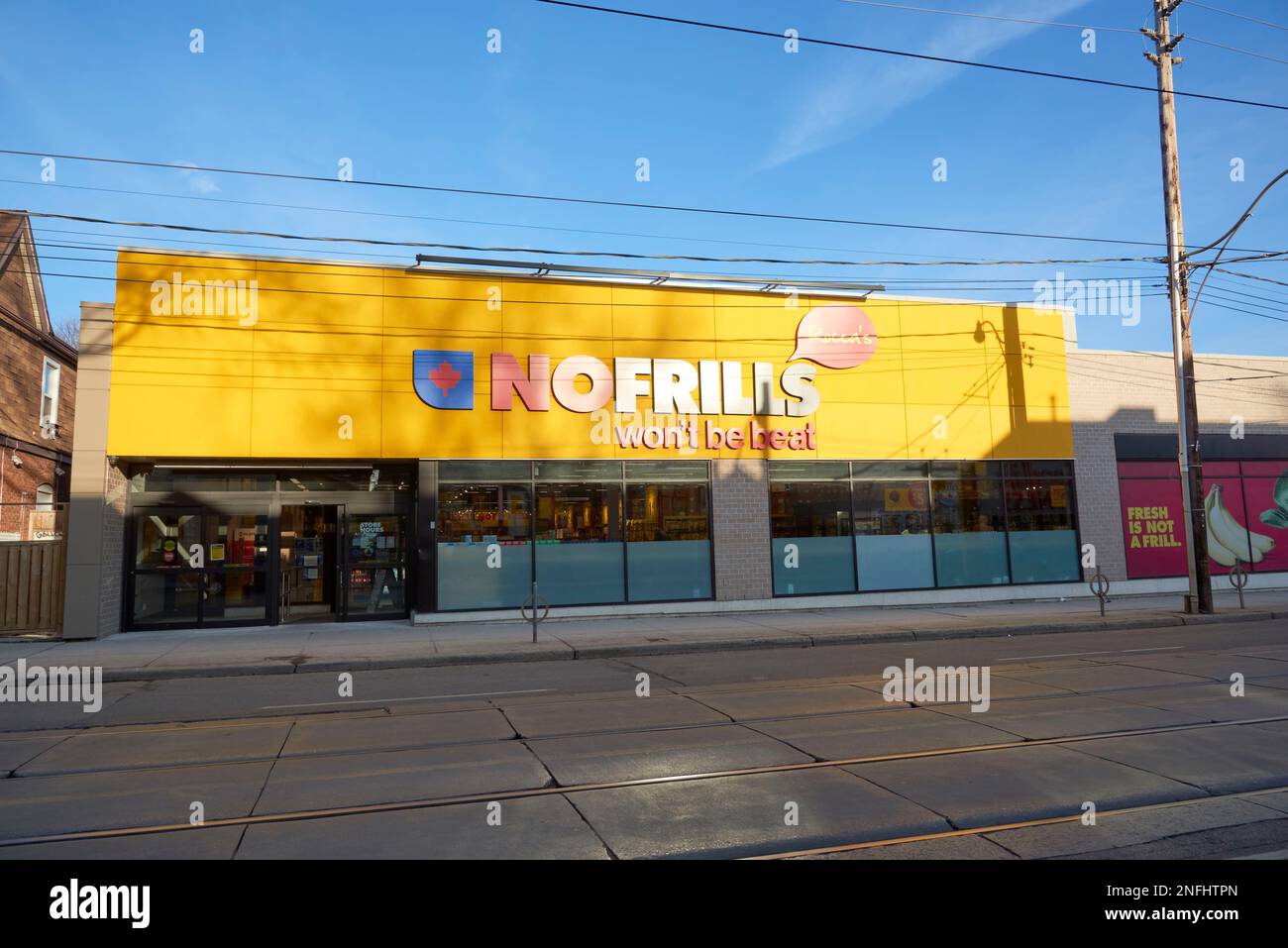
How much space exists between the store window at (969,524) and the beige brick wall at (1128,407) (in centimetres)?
272

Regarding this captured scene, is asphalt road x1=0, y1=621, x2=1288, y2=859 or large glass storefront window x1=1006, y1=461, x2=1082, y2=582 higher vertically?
large glass storefront window x1=1006, y1=461, x2=1082, y2=582

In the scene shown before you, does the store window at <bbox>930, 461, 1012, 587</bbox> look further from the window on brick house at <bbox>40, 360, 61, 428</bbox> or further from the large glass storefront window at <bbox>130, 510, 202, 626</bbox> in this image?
the window on brick house at <bbox>40, 360, 61, 428</bbox>

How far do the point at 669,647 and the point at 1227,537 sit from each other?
62.5 feet

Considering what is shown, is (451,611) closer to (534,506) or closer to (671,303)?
(534,506)

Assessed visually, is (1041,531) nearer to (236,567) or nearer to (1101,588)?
(1101,588)

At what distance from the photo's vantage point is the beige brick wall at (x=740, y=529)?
19.7 m

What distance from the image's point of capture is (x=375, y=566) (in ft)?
61.0

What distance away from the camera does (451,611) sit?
17.8 metres

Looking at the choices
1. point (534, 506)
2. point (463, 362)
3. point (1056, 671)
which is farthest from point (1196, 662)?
point (463, 362)

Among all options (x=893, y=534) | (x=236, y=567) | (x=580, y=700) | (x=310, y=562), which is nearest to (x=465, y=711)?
(x=580, y=700)

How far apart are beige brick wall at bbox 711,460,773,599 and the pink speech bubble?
3.23 metres

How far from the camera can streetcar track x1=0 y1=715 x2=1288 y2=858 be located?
5.50 m

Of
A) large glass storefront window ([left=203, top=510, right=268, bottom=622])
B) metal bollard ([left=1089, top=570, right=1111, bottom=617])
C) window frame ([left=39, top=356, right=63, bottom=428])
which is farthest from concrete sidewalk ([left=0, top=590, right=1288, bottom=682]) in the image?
window frame ([left=39, top=356, right=63, bottom=428])
